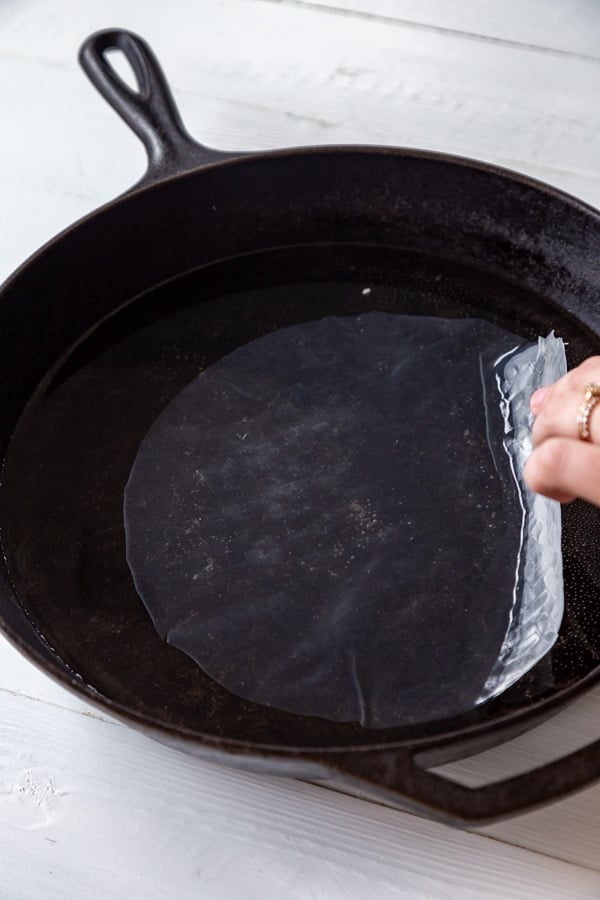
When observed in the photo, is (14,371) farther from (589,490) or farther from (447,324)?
(589,490)

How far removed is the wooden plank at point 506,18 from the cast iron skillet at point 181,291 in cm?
34

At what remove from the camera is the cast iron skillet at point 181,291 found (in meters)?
0.70

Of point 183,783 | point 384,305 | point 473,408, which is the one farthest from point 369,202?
point 183,783

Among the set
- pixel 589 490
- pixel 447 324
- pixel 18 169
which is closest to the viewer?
pixel 589 490

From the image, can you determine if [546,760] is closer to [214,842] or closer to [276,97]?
[214,842]

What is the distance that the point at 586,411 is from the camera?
0.58 meters

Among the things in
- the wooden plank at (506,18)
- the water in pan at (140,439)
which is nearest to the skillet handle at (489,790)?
the water in pan at (140,439)

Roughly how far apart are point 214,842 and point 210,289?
467mm

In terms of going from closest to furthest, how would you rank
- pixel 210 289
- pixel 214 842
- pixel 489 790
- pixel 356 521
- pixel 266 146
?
pixel 489 790, pixel 214 842, pixel 356 521, pixel 210 289, pixel 266 146

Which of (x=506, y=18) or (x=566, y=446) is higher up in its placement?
(x=506, y=18)

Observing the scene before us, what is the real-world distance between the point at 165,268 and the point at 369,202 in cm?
19

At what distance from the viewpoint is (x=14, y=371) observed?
803mm

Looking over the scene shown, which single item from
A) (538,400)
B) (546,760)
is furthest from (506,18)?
(546,760)

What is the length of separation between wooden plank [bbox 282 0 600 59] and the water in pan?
1.22 feet
